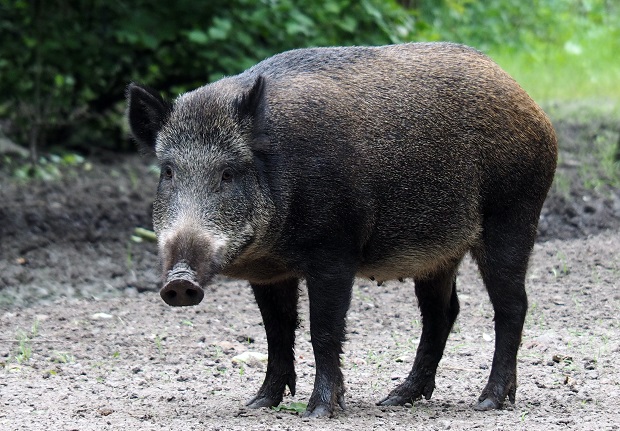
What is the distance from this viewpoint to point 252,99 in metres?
4.82

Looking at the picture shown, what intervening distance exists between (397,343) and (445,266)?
3.63 feet

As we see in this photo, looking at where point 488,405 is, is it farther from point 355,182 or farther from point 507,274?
point 355,182

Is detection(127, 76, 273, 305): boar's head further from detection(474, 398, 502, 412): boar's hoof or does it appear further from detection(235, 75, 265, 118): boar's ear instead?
detection(474, 398, 502, 412): boar's hoof

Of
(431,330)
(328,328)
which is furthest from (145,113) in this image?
(431,330)

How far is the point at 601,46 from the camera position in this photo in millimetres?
18828

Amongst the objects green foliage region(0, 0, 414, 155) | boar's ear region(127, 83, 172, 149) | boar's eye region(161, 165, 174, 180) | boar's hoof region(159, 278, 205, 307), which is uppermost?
green foliage region(0, 0, 414, 155)

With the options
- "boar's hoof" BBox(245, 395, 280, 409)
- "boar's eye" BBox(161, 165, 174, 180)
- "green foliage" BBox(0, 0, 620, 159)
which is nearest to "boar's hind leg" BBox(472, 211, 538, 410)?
"boar's hoof" BBox(245, 395, 280, 409)

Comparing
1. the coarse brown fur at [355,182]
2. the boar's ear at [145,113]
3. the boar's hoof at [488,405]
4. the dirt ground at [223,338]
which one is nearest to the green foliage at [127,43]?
the dirt ground at [223,338]

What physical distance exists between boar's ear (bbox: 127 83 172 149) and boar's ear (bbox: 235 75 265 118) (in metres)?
0.34

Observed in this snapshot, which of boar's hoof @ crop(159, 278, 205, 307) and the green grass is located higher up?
the green grass

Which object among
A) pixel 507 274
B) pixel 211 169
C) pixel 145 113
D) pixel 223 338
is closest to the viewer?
pixel 211 169

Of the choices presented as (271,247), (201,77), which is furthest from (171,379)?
(201,77)

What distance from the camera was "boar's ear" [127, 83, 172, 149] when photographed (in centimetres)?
496

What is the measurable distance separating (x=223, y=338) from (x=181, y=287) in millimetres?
2424
